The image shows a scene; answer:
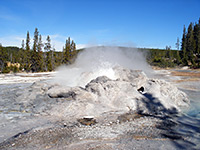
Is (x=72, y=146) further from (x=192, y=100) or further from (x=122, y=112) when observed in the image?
(x=192, y=100)

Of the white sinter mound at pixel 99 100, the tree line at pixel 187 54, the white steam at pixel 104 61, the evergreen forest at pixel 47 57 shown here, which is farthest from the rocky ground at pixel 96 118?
the tree line at pixel 187 54

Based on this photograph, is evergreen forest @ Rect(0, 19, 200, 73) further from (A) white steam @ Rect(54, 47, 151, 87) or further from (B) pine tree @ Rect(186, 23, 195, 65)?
(A) white steam @ Rect(54, 47, 151, 87)

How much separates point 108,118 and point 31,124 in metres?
2.24

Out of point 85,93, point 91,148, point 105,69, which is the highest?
point 105,69

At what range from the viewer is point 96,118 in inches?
228

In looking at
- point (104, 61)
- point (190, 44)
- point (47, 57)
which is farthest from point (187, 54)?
point (104, 61)

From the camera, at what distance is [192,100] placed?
29.2ft

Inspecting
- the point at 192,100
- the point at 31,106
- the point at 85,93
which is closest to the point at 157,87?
the point at 192,100

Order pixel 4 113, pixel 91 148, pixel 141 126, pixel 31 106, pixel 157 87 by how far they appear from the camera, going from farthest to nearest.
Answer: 1. pixel 157 87
2. pixel 31 106
3. pixel 4 113
4. pixel 141 126
5. pixel 91 148

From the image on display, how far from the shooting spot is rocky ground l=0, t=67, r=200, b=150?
4.02 metres

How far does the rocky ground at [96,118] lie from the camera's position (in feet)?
13.2

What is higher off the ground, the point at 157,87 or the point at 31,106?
the point at 157,87

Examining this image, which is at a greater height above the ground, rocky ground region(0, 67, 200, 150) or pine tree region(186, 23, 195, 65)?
pine tree region(186, 23, 195, 65)

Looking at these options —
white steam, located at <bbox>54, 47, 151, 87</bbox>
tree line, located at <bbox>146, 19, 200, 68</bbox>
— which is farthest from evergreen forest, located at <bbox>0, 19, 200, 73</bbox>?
white steam, located at <bbox>54, 47, 151, 87</bbox>
